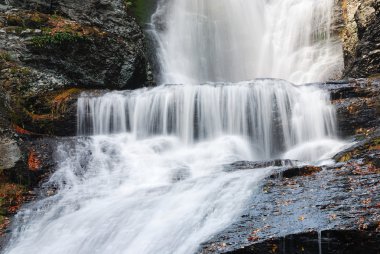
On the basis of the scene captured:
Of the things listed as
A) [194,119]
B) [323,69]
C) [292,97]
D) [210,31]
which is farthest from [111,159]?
[210,31]

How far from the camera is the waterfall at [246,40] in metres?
15.3

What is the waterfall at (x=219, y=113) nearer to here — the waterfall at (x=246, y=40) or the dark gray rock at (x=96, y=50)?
the dark gray rock at (x=96, y=50)

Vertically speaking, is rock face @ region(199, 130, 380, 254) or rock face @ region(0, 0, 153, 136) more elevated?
rock face @ region(0, 0, 153, 136)

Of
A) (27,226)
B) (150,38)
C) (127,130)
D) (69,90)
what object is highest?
(150,38)

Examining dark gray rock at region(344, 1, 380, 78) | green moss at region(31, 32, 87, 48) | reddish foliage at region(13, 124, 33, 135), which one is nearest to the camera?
reddish foliage at region(13, 124, 33, 135)

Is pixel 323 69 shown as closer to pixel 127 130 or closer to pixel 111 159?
pixel 127 130

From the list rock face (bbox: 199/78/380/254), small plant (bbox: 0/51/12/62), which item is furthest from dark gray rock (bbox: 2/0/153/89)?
rock face (bbox: 199/78/380/254)

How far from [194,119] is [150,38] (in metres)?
7.25

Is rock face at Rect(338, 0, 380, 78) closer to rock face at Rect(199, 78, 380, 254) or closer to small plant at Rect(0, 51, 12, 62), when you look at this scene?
rock face at Rect(199, 78, 380, 254)

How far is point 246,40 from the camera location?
18.1 m

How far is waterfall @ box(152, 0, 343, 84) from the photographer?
50.2 feet

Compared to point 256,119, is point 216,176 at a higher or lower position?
lower

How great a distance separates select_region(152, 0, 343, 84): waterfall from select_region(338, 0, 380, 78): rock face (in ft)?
3.23

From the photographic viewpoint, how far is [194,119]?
11.0 meters
